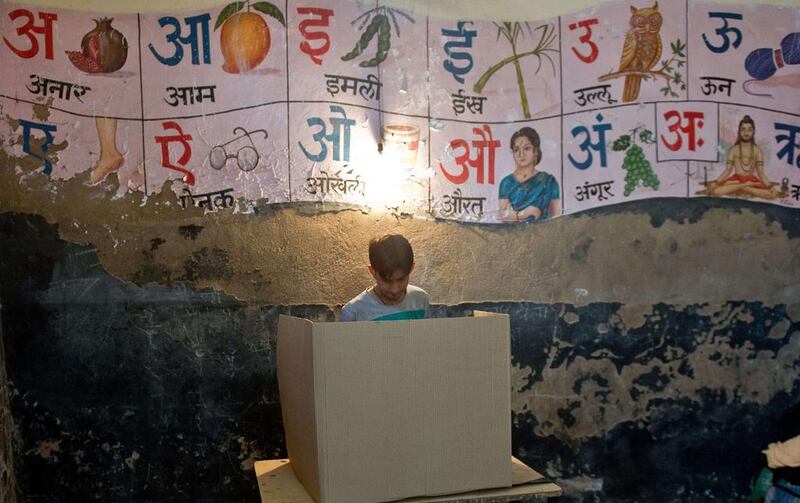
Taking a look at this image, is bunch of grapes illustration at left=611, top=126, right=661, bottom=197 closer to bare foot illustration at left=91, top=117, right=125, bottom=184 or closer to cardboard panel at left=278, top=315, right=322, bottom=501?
cardboard panel at left=278, top=315, right=322, bottom=501

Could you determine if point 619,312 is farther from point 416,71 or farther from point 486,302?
point 416,71

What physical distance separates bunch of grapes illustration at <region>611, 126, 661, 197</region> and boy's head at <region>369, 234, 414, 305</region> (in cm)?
138

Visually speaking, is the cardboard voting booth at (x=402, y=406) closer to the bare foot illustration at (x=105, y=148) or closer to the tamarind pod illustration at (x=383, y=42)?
the bare foot illustration at (x=105, y=148)

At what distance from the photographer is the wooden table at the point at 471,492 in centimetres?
192

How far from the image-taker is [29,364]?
3.19m

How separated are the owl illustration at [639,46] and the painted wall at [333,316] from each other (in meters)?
0.57

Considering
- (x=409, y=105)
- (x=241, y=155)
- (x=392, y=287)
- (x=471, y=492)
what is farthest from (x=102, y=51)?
(x=471, y=492)

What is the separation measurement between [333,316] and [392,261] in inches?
31.0

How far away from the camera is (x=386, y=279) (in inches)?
109

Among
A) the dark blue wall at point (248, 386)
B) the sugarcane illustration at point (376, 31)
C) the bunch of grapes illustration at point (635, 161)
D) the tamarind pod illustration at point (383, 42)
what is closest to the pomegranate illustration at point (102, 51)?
the dark blue wall at point (248, 386)

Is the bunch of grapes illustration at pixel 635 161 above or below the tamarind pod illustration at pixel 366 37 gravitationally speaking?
below

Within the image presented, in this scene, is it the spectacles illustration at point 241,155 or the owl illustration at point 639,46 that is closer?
the spectacles illustration at point 241,155

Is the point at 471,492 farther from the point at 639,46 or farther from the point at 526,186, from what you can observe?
the point at 639,46

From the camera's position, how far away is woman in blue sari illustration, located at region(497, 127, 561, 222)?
11.6 ft
